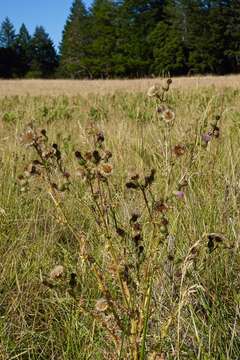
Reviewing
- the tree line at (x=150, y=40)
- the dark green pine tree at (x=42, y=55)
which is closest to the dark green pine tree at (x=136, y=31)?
the tree line at (x=150, y=40)

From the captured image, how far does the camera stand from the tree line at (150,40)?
152ft

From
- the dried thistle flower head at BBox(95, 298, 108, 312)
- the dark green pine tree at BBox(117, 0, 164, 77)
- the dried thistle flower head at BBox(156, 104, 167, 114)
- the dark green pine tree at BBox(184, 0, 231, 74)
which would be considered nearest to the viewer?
the dried thistle flower head at BBox(95, 298, 108, 312)

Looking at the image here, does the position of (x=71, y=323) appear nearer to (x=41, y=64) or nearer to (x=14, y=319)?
(x=14, y=319)

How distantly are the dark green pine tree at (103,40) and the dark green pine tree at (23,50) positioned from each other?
13.3 m

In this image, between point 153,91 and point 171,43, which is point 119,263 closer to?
point 153,91

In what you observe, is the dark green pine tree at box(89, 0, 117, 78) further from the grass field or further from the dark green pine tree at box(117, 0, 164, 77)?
the grass field

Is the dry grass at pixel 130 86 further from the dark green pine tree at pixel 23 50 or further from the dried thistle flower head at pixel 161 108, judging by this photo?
the dark green pine tree at pixel 23 50

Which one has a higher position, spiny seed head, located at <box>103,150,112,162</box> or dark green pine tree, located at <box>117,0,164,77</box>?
dark green pine tree, located at <box>117,0,164,77</box>

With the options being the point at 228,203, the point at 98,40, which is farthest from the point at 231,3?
the point at 228,203

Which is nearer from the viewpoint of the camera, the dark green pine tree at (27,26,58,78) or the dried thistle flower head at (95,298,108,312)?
the dried thistle flower head at (95,298,108,312)

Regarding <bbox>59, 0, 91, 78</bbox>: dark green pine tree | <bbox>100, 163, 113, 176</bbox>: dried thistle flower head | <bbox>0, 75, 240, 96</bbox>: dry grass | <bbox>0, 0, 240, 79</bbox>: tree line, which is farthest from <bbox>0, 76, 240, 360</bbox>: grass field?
<bbox>59, 0, 91, 78</bbox>: dark green pine tree

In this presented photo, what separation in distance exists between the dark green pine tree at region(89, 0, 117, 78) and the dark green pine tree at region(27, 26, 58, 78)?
11.9 meters

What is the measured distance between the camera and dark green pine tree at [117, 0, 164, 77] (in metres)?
51.7

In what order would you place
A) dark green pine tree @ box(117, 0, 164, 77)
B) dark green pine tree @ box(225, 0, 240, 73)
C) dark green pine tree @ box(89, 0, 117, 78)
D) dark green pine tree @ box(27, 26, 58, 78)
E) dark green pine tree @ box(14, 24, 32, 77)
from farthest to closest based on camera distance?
1. dark green pine tree @ box(27, 26, 58, 78)
2. dark green pine tree @ box(14, 24, 32, 77)
3. dark green pine tree @ box(89, 0, 117, 78)
4. dark green pine tree @ box(117, 0, 164, 77)
5. dark green pine tree @ box(225, 0, 240, 73)
